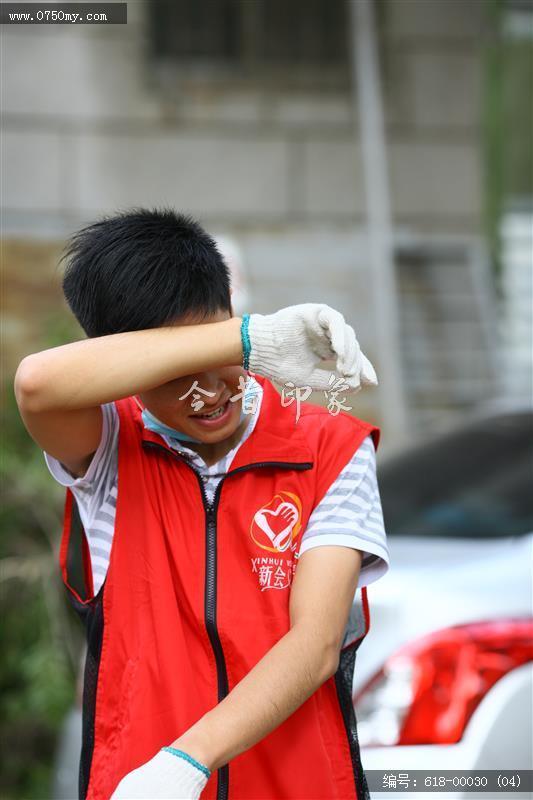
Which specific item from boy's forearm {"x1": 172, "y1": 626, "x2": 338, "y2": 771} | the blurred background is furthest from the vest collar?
the blurred background

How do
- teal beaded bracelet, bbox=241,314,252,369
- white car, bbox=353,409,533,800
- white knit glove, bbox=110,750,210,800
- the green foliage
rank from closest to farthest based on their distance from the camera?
1. white knit glove, bbox=110,750,210,800
2. teal beaded bracelet, bbox=241,314,252,369
3. white car, bbox=353,409,533,800
4. the green foliage

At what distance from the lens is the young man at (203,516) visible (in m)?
1.54

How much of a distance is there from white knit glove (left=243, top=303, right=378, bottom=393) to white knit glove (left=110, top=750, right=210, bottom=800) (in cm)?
56

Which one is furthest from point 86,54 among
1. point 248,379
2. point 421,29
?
point 248,379

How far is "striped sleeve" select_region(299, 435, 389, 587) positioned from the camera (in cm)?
163

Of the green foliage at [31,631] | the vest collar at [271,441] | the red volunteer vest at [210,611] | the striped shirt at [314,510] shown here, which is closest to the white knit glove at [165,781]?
the red volunteer vest at [210,611]

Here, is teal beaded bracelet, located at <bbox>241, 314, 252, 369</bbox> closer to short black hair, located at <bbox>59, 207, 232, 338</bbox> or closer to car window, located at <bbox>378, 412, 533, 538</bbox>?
short black hair, located at <bbox>59, 207, 232, 338</bbox>

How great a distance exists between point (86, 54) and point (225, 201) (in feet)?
4.28

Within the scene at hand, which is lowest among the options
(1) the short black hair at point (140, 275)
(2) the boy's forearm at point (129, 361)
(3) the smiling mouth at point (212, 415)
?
(3) the smiling mouth at point (212, 415)

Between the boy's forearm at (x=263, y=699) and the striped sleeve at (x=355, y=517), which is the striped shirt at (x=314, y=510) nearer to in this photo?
the striped sleeve at (x=355, y=517)

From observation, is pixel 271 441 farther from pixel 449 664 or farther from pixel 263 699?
pixel 449 664

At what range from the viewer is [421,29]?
7332 millimetres

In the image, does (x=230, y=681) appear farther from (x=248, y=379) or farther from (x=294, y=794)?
(x=248, y=379)

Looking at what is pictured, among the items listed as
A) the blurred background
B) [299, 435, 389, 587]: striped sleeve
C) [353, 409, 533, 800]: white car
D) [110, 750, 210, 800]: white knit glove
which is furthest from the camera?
the blurred background
